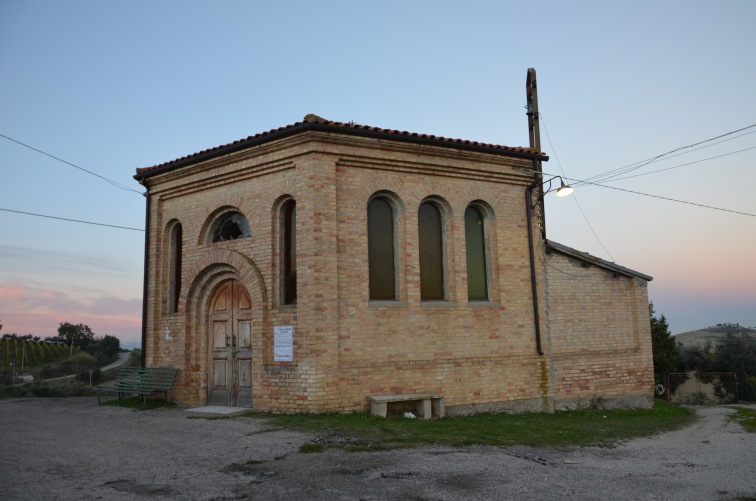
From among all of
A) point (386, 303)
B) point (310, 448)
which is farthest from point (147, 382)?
point (310, 448)

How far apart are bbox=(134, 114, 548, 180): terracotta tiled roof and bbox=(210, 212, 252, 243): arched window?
4.56 ft

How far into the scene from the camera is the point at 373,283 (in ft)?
37.8

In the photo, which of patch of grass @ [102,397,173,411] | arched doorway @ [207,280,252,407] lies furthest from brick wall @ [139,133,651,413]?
patch of grass @ [102,397,173,411]

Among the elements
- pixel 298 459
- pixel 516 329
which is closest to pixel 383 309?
pixel 516 329

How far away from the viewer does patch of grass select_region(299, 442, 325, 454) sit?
7.50m

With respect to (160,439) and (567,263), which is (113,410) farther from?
(567,263)

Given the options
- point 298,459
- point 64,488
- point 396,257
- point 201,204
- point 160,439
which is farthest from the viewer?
point 201,204

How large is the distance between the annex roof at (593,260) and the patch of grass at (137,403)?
31.2 feet

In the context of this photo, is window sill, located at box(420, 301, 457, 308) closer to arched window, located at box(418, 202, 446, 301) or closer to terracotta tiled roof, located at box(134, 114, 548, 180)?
arched window, located at box(418, 202, 446, 301)

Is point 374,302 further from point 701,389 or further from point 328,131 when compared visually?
point 701,389

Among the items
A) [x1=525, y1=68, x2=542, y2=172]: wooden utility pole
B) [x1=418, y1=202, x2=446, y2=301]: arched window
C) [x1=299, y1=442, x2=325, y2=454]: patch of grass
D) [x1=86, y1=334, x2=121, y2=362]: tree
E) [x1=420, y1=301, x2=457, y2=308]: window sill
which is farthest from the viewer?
[x1=86, y1=334, x2=121, y2=362]: tree

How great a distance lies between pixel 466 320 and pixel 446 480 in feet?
19.6

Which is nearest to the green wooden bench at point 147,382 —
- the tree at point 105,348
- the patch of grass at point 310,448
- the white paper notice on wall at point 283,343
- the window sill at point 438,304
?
the white paper notice on wall at point 283,343

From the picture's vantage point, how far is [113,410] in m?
11.8
